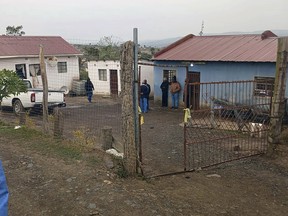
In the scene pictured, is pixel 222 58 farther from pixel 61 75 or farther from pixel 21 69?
pixel 21 69

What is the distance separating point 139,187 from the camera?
545 cm

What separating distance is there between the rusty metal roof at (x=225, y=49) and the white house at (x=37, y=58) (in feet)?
32.1

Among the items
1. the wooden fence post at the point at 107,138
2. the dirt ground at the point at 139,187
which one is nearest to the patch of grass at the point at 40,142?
the dirt ground at the point at 139,187

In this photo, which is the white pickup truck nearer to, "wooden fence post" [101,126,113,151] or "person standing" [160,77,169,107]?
"person standing" [160,77,169,107]

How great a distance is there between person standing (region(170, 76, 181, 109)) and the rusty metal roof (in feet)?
3.96

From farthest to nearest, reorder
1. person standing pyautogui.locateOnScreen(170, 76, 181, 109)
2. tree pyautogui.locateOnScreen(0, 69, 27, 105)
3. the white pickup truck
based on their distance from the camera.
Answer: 1. person standing pyautogui.locateOnScreen(170, 76, 181, 109)
2. the white pickup truck
3. tree pyautogui.locateOnScreen(0, 69, 27, 105)

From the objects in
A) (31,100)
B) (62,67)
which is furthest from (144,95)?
(62,67)

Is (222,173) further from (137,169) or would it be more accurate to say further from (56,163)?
(56,163)

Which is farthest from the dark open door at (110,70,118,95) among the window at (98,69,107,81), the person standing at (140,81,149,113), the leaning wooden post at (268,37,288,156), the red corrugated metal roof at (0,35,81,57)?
the leaning wooden post at (268,37,288,156)

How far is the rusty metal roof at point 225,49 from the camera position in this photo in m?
14.0

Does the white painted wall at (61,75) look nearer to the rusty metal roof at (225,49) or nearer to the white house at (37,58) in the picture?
the white house at (37,58)

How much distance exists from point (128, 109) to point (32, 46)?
20573mm

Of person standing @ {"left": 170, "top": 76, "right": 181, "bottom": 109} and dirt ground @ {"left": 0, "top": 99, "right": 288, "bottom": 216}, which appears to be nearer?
dirt ground @ {"left": 0, "top": 99, "right": 288, "bottom": 216}

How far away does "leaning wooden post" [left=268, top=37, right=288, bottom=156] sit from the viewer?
770 centimetres
